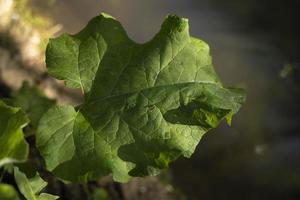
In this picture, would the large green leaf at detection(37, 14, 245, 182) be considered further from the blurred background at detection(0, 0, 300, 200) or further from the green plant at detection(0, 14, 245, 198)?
the blurred background at detection(0, 0, 300, 200)

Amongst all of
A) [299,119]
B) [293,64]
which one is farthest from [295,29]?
[299,119]

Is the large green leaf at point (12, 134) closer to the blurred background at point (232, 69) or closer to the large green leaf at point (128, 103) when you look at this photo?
the large green leaf at point (128, 103)

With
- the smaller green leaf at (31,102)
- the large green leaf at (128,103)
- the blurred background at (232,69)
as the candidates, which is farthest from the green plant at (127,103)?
the blurred background at (232,69)

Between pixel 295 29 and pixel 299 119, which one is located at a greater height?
pixel 295 29

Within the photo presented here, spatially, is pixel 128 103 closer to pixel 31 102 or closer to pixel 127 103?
pixel 127 103

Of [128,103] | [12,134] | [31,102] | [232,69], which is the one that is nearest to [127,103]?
[128,103]

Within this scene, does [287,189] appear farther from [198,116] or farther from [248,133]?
[198,116]

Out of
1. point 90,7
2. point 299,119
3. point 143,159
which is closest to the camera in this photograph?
point 143,159
